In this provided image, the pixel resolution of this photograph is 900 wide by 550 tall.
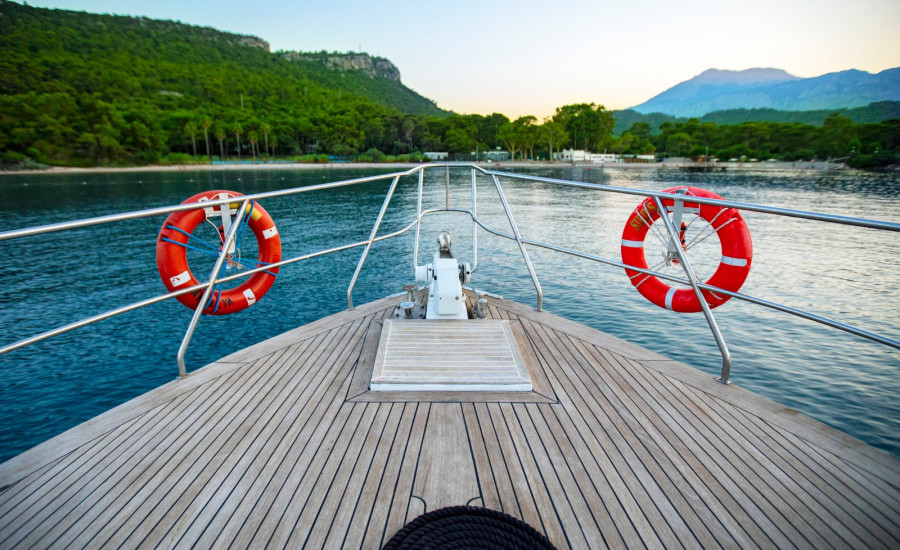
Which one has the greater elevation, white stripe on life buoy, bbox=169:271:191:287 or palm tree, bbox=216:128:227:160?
palm tree, bbox=216:128:227:160

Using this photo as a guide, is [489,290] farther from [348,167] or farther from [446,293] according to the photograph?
[348,167]

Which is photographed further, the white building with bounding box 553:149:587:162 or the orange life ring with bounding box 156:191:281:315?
the white building with bounding box 553:149:587:162

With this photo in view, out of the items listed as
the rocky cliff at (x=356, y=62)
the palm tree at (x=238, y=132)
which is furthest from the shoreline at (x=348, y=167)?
the rocky cliff at (x=356, y=62)

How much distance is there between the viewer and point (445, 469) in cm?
165

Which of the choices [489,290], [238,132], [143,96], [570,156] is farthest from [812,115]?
[143,96]

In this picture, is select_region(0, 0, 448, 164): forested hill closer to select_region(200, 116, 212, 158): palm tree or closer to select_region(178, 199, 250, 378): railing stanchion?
select_region(200, 116, 212, 158): palm tree

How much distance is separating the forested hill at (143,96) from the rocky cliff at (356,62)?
127ft

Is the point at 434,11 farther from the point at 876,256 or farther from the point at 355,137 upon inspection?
the point at 355,137

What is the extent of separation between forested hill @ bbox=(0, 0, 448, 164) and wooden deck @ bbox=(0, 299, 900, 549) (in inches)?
2932

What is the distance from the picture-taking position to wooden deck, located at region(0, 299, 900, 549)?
4.51 feet

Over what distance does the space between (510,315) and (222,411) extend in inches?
81.3

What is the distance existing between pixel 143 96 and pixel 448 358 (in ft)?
306

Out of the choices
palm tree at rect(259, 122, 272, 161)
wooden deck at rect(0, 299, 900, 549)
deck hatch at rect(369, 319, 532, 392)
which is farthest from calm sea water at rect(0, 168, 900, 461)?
palm tree at rect(259, 122, 272, 161)

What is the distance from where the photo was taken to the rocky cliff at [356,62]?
150 meters
